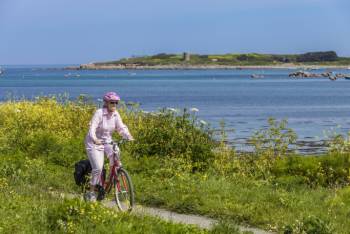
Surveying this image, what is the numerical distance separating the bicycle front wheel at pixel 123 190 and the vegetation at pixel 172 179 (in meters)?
0.93

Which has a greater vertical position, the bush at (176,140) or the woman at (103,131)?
the woman at (103,131)

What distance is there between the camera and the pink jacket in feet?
38.2

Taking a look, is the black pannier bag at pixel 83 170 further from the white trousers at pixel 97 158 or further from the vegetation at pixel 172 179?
the vegetation at pixel 172 179

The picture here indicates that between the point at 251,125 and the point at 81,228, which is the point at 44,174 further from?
the point at 251,125

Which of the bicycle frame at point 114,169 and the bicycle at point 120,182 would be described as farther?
the bicycle frame at point 114,169

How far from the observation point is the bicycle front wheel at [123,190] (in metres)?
11.5

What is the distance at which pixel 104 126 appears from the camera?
11.7m

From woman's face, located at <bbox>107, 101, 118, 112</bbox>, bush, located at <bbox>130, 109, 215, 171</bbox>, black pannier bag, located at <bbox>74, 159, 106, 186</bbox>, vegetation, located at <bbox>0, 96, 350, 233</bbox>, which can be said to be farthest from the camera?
bush, located at <bbox>130, 109, 215, 171</bbox>

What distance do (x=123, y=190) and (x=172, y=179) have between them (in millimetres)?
2701

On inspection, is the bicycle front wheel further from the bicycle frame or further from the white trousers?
the white trousers

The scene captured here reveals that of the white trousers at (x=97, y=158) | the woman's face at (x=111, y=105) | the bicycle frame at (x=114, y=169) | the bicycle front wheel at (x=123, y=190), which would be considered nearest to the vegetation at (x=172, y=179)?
the white trousers at (x=97, y=158)

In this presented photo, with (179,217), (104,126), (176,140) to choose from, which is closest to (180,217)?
(179,217)

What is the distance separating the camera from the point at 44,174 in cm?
1466

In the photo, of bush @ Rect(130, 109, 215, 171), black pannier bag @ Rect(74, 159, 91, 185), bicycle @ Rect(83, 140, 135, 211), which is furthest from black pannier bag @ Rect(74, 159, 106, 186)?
bush @ Rect(130, 109, 215, 171)
